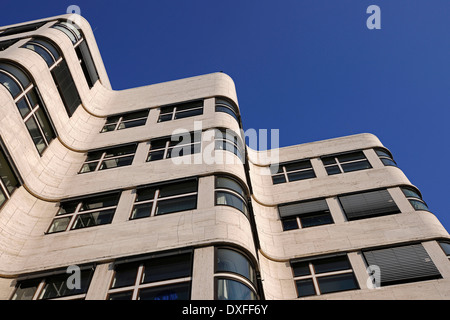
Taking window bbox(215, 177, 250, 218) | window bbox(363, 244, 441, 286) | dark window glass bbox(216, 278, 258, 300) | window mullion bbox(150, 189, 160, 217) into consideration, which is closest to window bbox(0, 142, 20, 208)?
window mullion bbox(150, 189, 160, 217)

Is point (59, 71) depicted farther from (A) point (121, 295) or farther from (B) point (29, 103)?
(A) point (121, 295)

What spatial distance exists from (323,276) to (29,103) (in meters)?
13.9

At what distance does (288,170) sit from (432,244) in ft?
27.8

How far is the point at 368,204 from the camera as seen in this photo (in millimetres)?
17266

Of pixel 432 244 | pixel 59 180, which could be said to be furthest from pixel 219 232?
pixel 432 244

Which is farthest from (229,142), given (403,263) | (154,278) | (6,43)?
(6,43)

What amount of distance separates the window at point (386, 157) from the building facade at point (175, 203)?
16 cm

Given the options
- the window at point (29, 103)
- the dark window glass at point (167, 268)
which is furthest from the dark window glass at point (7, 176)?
the dark window glass at point (167, 268)

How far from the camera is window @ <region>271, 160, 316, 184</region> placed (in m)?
20.6

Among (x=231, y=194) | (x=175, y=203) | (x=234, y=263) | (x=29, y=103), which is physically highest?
(x=29, y=103)

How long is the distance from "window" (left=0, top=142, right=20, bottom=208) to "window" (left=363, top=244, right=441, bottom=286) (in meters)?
13.7

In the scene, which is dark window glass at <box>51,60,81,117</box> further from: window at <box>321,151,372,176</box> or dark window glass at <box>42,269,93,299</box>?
window at <box>321,151,372,176</box>

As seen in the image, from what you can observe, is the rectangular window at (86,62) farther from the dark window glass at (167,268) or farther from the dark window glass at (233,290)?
the dark window glass at (233,290)
